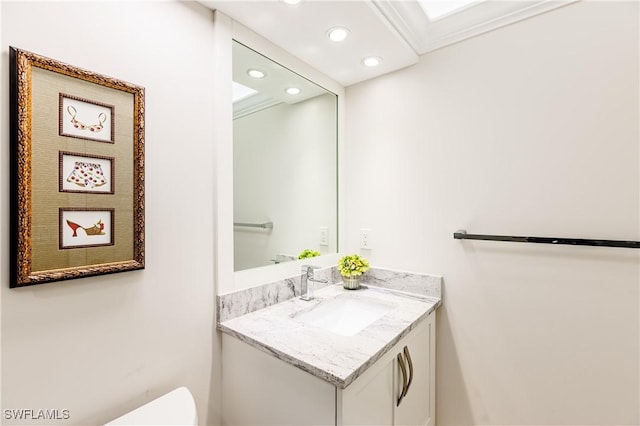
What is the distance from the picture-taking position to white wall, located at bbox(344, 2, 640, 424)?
47.8 inches

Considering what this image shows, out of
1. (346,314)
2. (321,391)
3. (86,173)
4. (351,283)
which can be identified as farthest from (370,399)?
(86,173)

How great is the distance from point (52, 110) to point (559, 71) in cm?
188

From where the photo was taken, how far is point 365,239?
194cm

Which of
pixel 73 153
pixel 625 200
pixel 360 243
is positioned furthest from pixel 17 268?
pixel 625 200

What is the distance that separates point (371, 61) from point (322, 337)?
1.44m

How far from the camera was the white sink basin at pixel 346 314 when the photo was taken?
1.57m

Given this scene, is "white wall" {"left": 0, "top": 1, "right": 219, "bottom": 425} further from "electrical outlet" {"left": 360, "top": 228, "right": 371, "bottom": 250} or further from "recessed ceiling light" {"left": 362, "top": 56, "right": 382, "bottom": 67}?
"electrical outlet" {"left": 360, "top": 228, "right": 371, "bottom": 250}

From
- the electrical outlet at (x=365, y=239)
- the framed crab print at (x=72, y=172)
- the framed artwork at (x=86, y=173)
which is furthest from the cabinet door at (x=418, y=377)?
the framed artwork at (x=86, y=173)

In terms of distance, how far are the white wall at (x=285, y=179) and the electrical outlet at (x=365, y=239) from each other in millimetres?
177

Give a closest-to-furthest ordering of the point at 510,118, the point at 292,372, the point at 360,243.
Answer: the point at 292,372 < the point at 510,118 < the point at 360,243

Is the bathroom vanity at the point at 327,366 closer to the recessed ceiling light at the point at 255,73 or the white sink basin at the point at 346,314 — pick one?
the white sink basin at the point at 346,314

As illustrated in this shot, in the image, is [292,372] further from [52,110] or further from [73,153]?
[52,110]

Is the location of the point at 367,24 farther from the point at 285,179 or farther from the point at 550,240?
the point at 550,240

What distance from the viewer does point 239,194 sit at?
1.41 m
